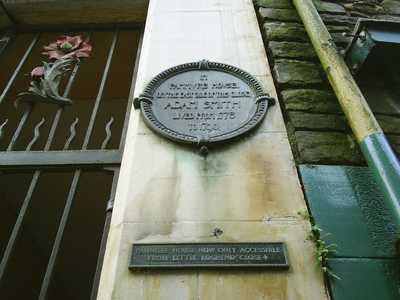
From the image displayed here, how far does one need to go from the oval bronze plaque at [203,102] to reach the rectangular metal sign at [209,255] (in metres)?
0.60

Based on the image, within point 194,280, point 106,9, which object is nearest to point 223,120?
point 194,280

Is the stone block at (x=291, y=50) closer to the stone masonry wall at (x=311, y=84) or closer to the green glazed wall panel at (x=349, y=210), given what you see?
the stone masonry wall at (x=311, y=84)

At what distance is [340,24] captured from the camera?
3.10m

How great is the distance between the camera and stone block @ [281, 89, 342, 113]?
233cm

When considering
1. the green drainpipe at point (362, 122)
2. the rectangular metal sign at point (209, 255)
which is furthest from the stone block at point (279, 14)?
the rectangular metal sign at point (209, 255)

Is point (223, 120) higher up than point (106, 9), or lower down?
lower down

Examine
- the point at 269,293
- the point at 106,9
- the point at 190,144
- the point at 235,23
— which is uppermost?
the point at 106,9

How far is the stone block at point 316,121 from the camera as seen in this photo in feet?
7.27

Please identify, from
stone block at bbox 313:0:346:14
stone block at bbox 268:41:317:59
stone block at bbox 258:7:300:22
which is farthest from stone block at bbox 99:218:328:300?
stone block at bbox 313:0:346:14

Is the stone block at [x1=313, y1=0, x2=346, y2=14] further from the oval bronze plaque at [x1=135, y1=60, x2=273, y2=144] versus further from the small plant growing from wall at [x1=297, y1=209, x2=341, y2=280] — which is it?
the small plant growing from wall at [x1=297, y1=209, x2=341, y2=280]

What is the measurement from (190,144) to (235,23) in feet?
4.13

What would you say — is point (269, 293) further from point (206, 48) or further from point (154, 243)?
point (206, 48)

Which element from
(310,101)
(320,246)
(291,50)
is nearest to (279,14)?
(291,50)

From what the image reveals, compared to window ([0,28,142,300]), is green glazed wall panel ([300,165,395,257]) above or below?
below
